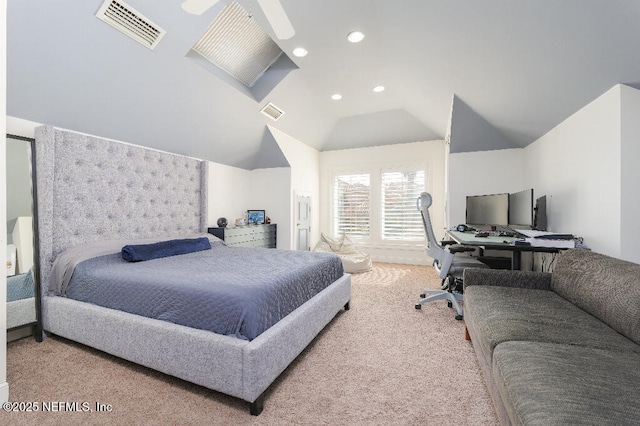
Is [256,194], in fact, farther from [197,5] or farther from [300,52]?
[197,5]

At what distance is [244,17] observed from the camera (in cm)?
292

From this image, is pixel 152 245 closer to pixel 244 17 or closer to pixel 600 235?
pixel 244 17

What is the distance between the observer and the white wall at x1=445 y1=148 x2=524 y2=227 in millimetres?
4152

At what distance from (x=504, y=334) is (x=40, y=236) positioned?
132 inches

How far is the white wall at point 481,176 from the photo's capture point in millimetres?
4152

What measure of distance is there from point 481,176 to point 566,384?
3993mm

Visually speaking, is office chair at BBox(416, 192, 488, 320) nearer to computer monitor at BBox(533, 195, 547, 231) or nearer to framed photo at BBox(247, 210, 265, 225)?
computer monitor at BBox(533, 195, 547, 231)

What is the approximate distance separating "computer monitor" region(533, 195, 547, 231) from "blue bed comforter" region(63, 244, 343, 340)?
2.37 metres

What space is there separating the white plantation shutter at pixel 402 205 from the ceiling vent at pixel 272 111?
8.09ft

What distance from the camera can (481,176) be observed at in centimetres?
433

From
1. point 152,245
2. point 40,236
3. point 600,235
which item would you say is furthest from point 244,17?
point 600,235

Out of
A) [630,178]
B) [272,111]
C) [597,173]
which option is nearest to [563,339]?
[630,178]

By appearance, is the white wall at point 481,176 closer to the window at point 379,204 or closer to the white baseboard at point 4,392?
the window at point 379,204

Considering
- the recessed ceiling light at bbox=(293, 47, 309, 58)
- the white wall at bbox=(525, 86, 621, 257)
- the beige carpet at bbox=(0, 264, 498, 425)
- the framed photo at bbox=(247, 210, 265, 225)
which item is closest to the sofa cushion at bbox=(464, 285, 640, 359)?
the beige carpet at bbox=(0, 264, 498, 425)
